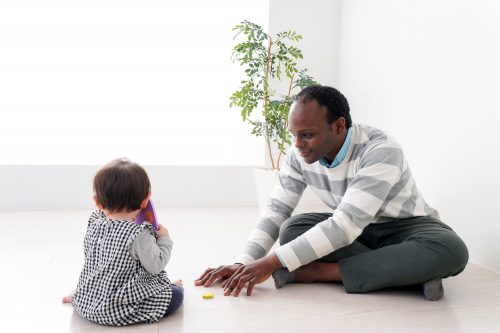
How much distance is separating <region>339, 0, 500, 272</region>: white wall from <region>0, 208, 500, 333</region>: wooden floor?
0.32 m

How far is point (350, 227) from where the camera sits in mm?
1783

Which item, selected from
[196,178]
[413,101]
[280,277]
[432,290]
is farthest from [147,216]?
[196,178]

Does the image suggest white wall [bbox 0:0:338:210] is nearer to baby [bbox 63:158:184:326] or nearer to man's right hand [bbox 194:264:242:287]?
man's right hand [bbox 194:264:242:287]

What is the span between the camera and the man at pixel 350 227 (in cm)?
180

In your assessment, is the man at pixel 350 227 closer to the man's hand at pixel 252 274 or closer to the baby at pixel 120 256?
the man's hand at pixel 252 274

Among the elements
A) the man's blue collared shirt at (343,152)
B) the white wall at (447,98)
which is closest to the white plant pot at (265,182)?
the white wall at (447,98)

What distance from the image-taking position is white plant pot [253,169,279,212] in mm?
3254

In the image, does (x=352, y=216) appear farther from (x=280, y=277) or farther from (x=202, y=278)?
(x=202, y=278)

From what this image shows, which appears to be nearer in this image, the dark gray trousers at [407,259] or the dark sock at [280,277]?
the dark gray trousers at [407,259]

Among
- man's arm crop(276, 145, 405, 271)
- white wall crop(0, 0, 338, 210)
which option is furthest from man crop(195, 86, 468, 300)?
white wall crop(0, 0, 338, 210)

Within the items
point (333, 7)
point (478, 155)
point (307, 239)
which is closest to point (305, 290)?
point (307, 239)

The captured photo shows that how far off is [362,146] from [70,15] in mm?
2473

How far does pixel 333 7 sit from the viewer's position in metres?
3.84

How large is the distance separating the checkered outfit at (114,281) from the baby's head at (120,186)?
5 centimetres
